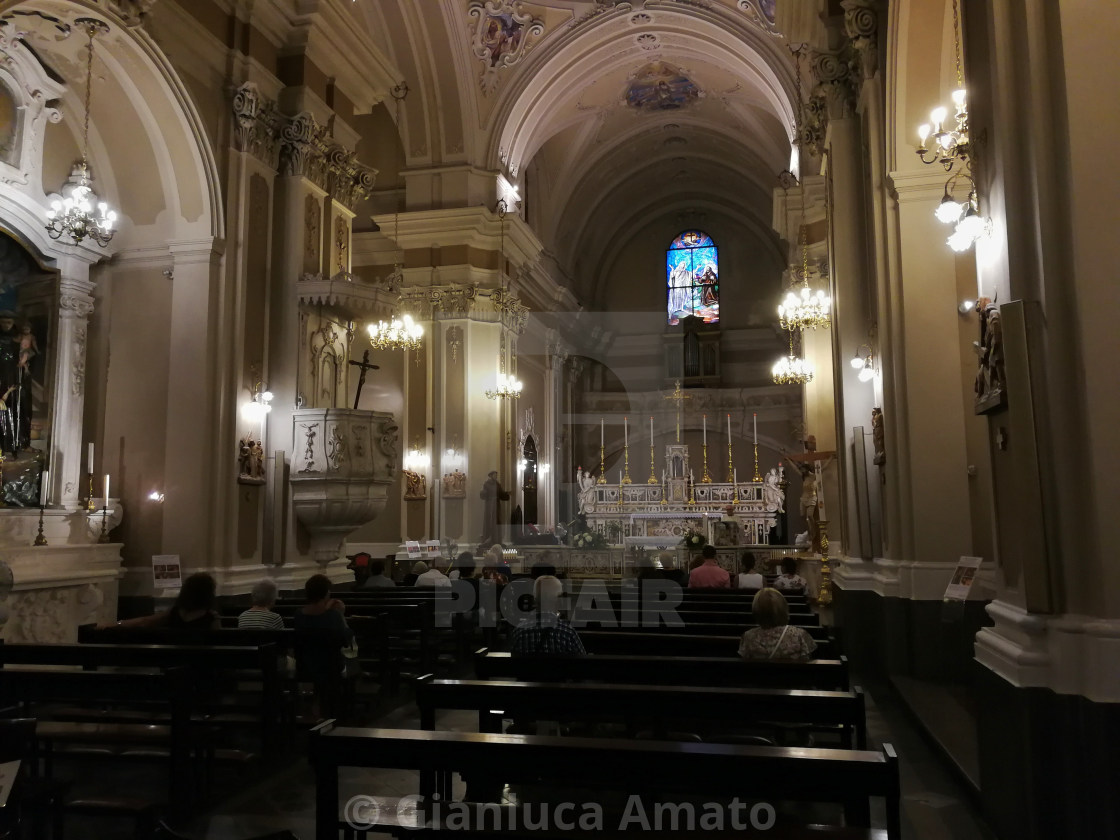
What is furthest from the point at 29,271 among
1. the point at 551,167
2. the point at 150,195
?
the point at 551,167

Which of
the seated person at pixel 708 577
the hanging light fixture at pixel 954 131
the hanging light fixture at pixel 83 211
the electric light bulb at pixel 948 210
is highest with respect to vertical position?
the hanging light fixture at pixel 83 211

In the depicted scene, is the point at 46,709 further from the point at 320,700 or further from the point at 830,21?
the point at 830,21

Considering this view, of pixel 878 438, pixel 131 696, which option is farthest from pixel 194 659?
pixel 878 438

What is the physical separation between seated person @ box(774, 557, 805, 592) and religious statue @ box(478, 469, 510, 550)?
7326mm

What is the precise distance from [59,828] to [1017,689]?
3.72 meters

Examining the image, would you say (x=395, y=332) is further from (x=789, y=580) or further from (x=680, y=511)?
(x=680, y=511)

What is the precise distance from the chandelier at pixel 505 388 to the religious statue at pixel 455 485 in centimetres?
163

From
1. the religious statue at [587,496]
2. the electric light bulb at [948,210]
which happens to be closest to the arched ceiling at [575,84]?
the religious statue at [587,496]

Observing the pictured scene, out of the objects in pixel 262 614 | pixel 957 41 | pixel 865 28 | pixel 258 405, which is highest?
pixel 865 28

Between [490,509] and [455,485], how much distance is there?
0.78 m

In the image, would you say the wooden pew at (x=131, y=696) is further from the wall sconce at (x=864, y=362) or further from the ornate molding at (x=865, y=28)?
the ornate molding at (x=865, y=28)

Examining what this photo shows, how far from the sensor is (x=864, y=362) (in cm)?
780

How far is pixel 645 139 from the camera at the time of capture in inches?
906

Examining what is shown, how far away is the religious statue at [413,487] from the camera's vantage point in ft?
52.0
